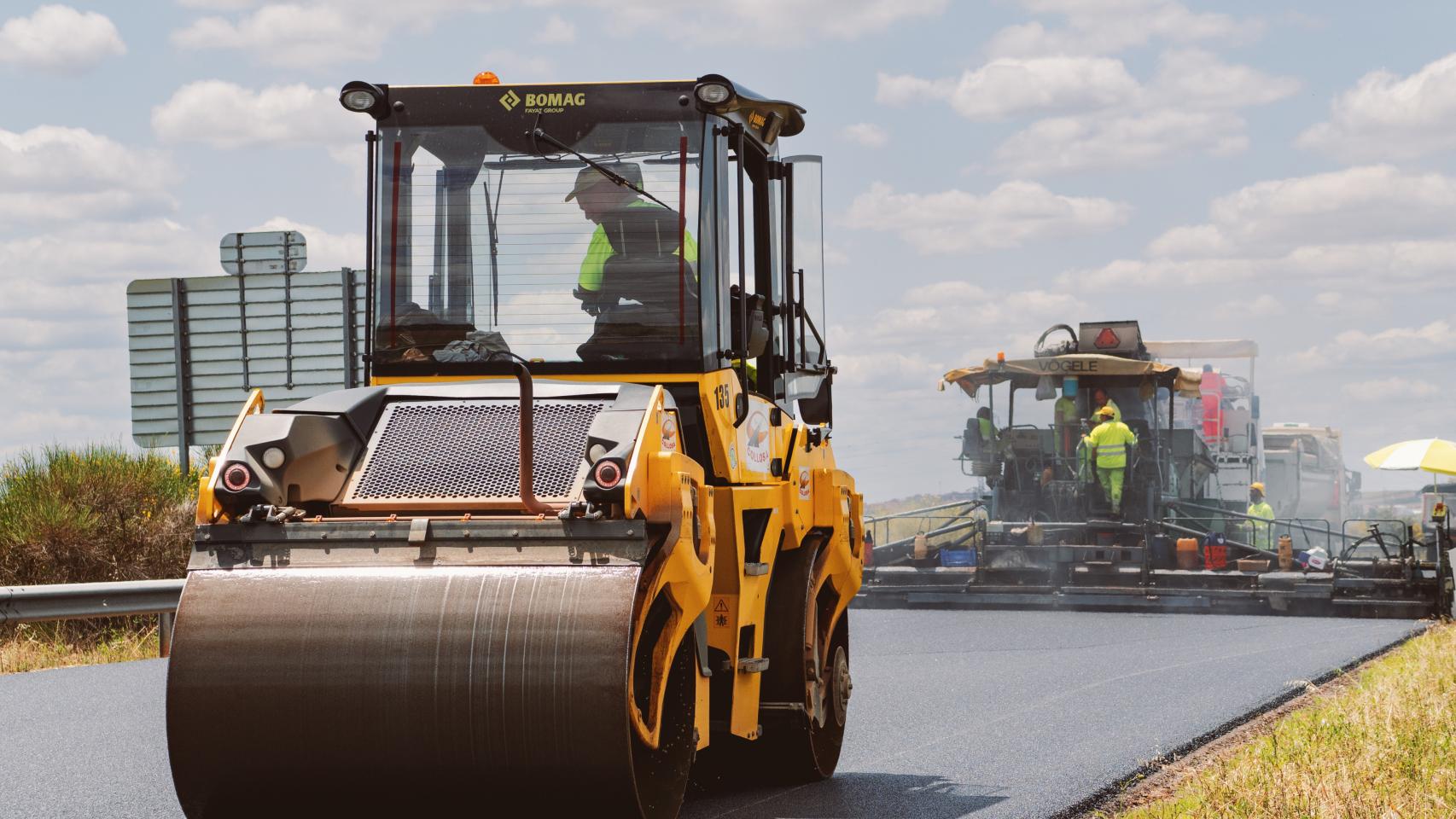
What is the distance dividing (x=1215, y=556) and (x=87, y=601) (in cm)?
1187

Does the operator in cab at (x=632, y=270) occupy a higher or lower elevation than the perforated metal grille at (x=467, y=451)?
higher

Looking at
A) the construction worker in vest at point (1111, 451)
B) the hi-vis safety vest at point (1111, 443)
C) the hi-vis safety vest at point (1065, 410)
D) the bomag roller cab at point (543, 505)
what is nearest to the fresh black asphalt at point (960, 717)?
the bomag roller cab at point (543, 505)

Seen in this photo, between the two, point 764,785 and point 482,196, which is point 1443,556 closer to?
point 764,785

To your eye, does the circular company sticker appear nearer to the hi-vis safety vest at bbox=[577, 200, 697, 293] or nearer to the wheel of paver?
the wheel of paver

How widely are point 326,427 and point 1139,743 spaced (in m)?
4.49

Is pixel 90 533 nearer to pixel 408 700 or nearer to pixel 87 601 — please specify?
pixel 87 601

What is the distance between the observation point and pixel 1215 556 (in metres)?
19.5

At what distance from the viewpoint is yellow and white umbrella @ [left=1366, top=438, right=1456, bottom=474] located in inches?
910

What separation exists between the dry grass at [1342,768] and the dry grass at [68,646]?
27.6ft

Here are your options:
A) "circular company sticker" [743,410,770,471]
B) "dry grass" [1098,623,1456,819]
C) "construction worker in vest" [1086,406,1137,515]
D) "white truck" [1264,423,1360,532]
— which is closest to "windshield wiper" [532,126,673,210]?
"circular company sticker" [743,410,770,471]

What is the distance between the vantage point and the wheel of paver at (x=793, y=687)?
7465 millimetres

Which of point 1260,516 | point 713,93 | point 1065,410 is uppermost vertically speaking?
point 713,93

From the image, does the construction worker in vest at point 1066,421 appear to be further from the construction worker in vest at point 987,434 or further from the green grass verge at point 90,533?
the green grass verge at point 90,533

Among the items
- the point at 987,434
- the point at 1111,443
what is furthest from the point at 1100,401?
the point at 987,434
